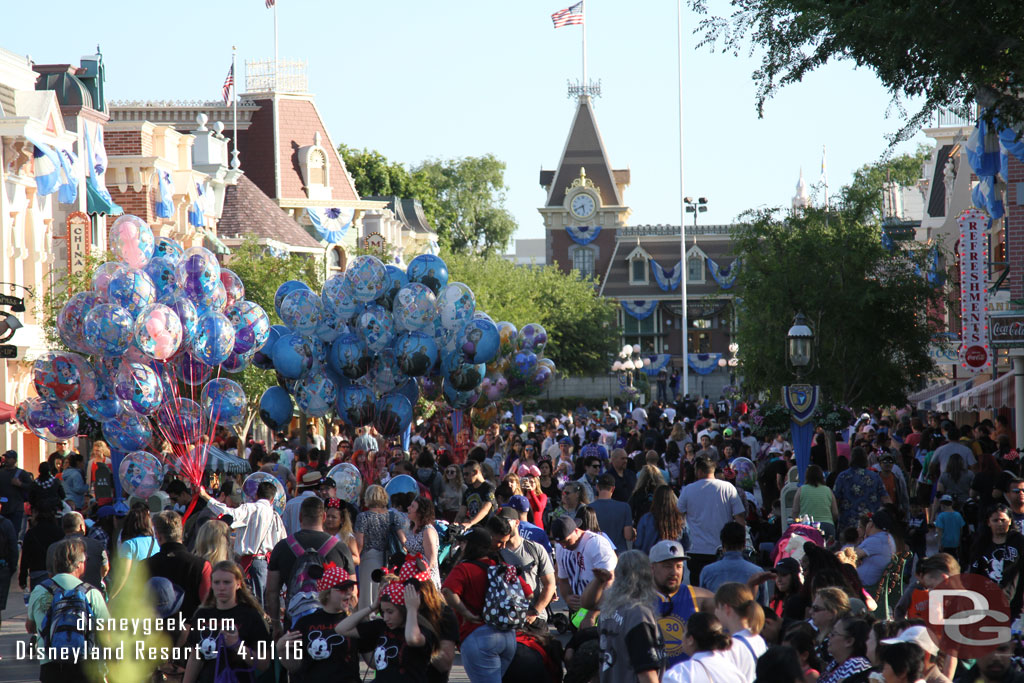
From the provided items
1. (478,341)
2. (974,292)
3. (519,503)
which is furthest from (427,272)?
(974,292)

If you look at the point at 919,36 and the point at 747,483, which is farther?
the point at 747,483

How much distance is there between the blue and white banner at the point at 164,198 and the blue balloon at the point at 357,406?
1646 cm

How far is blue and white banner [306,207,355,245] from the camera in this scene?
5288cm

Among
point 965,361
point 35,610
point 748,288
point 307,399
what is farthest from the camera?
point 748,288

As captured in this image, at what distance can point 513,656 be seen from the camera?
26.4 ft

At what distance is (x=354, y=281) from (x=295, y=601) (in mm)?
11866

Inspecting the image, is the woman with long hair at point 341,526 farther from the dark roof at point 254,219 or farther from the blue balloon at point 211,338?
the dark roof at point 254,219

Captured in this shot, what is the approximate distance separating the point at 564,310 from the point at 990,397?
37158 mm

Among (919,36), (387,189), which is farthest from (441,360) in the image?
(387,189)

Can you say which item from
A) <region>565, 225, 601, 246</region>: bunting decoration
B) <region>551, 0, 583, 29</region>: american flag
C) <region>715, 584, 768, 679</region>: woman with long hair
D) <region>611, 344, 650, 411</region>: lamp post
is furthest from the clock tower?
<region>715, 584, 768, 679</region>: woman with long hair

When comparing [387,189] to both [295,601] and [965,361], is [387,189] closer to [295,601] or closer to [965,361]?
[965,361]

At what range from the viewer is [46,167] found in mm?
27891

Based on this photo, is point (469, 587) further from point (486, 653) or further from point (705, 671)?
point (705, 671)

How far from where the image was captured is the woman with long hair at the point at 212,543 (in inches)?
342
